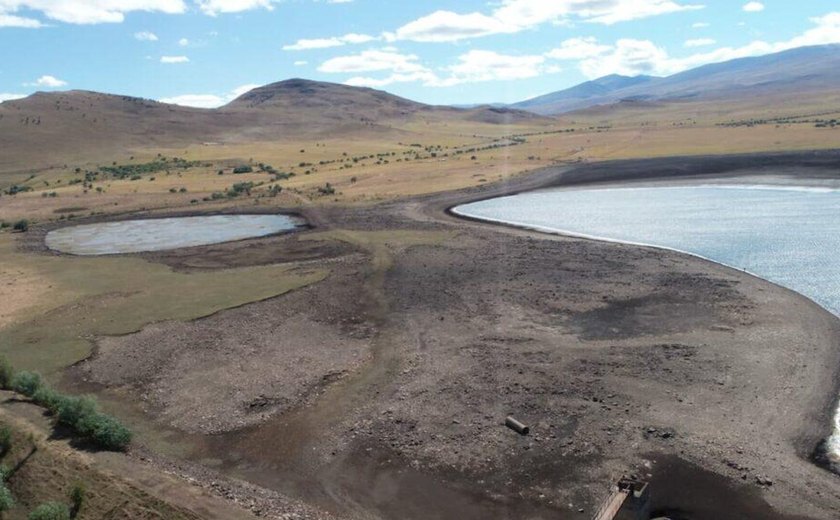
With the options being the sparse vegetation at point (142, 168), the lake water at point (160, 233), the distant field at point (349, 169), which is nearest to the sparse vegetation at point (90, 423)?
the lake water at point (160, 233)

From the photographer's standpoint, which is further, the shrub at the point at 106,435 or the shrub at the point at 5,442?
the shrub at the point at 106,435

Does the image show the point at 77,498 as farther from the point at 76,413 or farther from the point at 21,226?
the point at 21,226

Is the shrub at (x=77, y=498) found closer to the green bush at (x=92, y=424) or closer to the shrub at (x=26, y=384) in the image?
the green bush at (x=92, y=424)

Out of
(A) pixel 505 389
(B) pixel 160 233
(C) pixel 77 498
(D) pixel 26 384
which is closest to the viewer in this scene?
A: (C) pixel 77 498

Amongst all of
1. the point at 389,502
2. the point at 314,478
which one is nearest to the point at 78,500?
the point at 314,478

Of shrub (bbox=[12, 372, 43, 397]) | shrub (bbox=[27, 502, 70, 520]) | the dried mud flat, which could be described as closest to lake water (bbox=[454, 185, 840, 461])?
the dried mud flat

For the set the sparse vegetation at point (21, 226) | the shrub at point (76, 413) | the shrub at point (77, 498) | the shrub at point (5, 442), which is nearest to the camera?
the shrub at point (77, 498)

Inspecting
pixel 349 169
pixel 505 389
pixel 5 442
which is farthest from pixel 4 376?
pixel 349 169
